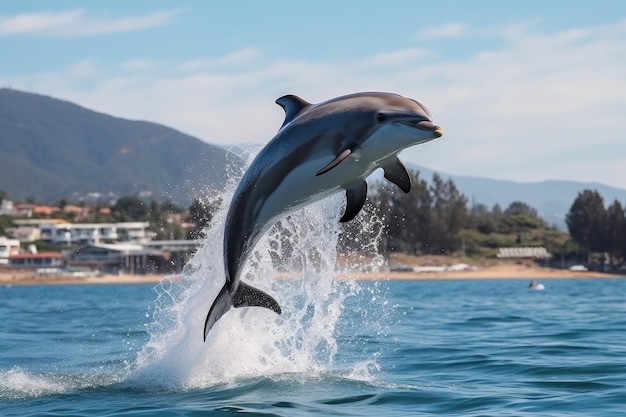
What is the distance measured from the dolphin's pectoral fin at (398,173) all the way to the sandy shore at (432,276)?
81.9m

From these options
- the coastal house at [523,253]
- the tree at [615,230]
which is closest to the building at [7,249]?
the coastal house at [523,253]

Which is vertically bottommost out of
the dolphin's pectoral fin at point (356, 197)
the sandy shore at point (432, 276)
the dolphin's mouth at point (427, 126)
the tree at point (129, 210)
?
the sandy shore at point (432, 276)

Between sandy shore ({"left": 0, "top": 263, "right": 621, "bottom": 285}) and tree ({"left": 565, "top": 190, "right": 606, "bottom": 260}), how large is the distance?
5.27 meters

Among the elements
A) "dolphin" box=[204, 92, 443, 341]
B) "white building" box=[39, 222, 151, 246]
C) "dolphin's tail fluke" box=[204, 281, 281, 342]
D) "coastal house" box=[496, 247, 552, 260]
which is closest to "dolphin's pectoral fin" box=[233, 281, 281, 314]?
"dolphin's tail fluke" box=[204, 281, 281, 342]

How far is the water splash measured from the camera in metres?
11.5

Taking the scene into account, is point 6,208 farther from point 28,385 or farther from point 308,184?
point 308,184

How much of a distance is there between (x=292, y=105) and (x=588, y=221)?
97.3 m

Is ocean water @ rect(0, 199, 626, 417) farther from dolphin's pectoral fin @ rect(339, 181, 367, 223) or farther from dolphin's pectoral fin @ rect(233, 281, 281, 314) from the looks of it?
dolphin's pectoral fin @ rect(339, 181, 367, 223)

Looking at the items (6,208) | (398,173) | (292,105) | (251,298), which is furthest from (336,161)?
(6,208)

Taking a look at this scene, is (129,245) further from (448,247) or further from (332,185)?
(332,185)

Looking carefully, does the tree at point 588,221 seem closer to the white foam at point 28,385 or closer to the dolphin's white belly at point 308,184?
the white foam at point 28,385

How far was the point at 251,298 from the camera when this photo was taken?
1004cm

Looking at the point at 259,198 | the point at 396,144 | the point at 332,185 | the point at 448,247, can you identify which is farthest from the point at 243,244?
the point at 448,247

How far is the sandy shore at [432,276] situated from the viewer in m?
92.6
